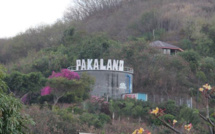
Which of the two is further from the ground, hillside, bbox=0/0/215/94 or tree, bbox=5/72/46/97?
hillside, bbox=0/0/215/94

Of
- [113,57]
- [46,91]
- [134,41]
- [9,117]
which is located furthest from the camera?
[134,41]

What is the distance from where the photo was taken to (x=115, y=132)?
1038 inches

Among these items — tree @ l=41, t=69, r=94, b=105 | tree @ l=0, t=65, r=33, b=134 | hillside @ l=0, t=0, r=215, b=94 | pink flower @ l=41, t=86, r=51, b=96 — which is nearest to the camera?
tree @ l=0, t=65, r=33, b=134

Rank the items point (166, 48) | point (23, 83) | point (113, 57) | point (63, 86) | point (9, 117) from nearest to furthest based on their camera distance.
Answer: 1. point (9, 117)
2. point (63, 86)
3. point (23, 83)
4. point (113, 57)
5. point (166, 48)

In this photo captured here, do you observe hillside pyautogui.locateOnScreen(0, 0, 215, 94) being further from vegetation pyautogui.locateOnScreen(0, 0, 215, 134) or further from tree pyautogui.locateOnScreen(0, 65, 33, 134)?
tree pyautogui.locateOnScreen(0, 65, 33, 134)

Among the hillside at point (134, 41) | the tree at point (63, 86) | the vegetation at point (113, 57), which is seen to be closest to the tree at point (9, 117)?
the vegetation at point (113, 57)

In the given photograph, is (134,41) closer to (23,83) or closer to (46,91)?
(46,91)

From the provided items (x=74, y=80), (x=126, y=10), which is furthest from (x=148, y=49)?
(x=126, y=10)

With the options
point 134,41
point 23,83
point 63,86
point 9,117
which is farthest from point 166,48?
point 9,117

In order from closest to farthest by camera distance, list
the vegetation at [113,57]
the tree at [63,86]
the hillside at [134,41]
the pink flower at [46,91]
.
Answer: the vegetation at [113,57] → the tree at [63,86] → the pink flower at [46,91] → the hillside at [134,41]

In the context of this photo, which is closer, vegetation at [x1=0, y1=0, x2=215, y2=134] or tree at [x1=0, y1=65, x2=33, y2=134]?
tree at [x1=0, y1=65, x2=33, y2=134]

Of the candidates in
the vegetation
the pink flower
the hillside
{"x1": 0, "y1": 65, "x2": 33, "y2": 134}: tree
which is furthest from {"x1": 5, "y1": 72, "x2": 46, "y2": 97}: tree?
{"x1": 0, "y1": 65, "x2": 33, "y2": 134}: tree

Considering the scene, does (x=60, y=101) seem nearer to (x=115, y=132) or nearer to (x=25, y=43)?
(x=115, y=132)

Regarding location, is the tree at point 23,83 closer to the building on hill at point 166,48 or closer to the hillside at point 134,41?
the hillside at point 134,41
